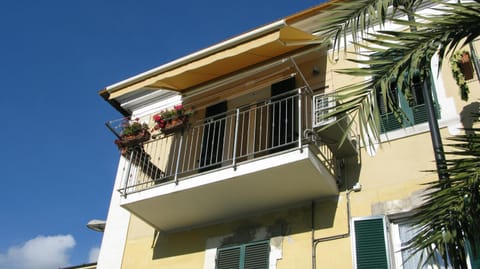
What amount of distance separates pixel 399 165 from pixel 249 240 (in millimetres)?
2520

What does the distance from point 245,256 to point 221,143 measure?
279 centimetres

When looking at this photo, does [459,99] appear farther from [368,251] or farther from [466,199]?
[466,199]

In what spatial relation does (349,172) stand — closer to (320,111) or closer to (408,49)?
(320,111)

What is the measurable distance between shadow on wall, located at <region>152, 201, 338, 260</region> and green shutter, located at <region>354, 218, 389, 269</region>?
1.67 feet

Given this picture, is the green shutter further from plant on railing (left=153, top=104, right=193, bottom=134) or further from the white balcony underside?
plant on railing (left=153, top=104, right=193, bottom=134)

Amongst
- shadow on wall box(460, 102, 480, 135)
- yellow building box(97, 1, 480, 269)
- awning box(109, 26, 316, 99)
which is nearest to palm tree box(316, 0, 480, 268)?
yellow building box(97, 1, 480, 269)

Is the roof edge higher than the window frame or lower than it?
higher

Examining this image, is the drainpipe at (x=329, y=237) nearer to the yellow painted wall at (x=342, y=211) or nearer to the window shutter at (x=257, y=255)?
the yellow painted wall at (x=342, y=211)

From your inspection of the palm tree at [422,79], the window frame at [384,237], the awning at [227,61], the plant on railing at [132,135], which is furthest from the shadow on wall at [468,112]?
the plant on railing at [132,135]

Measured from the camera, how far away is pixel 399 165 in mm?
7645

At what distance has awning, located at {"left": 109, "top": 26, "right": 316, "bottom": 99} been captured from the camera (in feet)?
28.7

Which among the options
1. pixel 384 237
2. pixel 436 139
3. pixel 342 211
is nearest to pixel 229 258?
pixel 342 211

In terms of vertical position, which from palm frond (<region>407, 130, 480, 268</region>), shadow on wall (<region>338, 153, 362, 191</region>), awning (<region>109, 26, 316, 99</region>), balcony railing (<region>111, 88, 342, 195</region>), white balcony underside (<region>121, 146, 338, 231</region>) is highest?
awning (<region>109, 26, 316, 99</region>)

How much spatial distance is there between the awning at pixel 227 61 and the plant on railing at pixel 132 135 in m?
0.68
